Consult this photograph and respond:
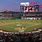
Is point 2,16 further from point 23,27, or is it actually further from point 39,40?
point 39,40

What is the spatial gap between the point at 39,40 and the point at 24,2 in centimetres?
76

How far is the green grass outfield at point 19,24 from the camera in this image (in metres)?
1.96

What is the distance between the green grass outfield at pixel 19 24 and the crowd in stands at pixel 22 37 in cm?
9

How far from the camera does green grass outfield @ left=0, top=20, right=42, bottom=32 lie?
6.43 ft

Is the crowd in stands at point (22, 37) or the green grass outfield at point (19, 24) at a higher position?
the green grass outfield at point (19, 24)

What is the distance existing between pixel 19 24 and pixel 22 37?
0.25 metres

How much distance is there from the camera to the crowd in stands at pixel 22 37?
1.94m

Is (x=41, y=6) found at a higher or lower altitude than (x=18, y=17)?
higher

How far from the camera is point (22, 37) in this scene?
6.40ft

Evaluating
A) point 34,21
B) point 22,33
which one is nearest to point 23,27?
point 22,33

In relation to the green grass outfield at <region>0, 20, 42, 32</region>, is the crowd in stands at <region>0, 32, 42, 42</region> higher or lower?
lower

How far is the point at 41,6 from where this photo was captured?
6.65 feet

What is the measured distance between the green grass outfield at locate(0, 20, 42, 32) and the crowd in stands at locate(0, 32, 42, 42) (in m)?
0.09

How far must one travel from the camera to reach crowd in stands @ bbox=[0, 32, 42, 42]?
194 centimetres
